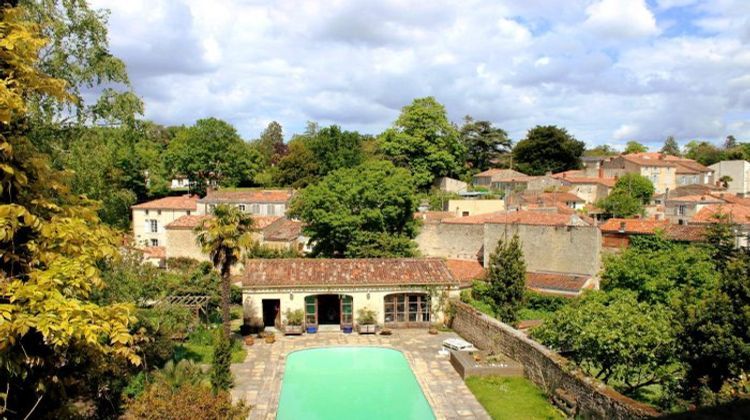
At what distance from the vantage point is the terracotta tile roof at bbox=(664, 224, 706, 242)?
3528cm

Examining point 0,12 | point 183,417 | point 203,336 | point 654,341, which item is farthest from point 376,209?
point 0,12

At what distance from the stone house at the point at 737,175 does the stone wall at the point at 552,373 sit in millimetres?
66364

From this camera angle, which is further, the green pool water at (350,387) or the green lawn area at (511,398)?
the green pool water at (350,387)

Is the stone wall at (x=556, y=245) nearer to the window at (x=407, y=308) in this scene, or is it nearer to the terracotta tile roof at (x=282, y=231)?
the window at (x=407, y=308)

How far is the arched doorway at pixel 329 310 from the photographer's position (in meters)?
28.8

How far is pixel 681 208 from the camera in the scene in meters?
53.1

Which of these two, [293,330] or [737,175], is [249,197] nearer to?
[293,330]

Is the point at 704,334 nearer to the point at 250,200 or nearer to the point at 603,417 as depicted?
the point at 603,417

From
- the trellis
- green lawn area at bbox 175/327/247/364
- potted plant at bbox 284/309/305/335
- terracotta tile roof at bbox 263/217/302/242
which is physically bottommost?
green lawn area at bbox 175/327/247/364

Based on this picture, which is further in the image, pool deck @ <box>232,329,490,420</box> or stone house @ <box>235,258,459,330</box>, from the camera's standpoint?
stone house @ <box>235,258,459,330</box>

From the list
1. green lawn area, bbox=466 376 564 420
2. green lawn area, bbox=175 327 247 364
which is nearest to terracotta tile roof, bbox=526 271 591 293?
green lawn area, bbox=466 376 564 420

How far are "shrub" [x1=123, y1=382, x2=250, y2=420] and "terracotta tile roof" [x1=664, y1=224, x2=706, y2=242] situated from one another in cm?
3212

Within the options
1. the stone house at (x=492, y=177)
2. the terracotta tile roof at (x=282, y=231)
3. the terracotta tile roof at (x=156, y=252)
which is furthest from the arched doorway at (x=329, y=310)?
the stone house at (x=492, y=177)

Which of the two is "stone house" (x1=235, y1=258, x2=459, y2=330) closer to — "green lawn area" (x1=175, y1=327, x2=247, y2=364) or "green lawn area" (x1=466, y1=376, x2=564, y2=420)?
"green lawn area" (x1=175, y1=327, x2=247, y2=364)
